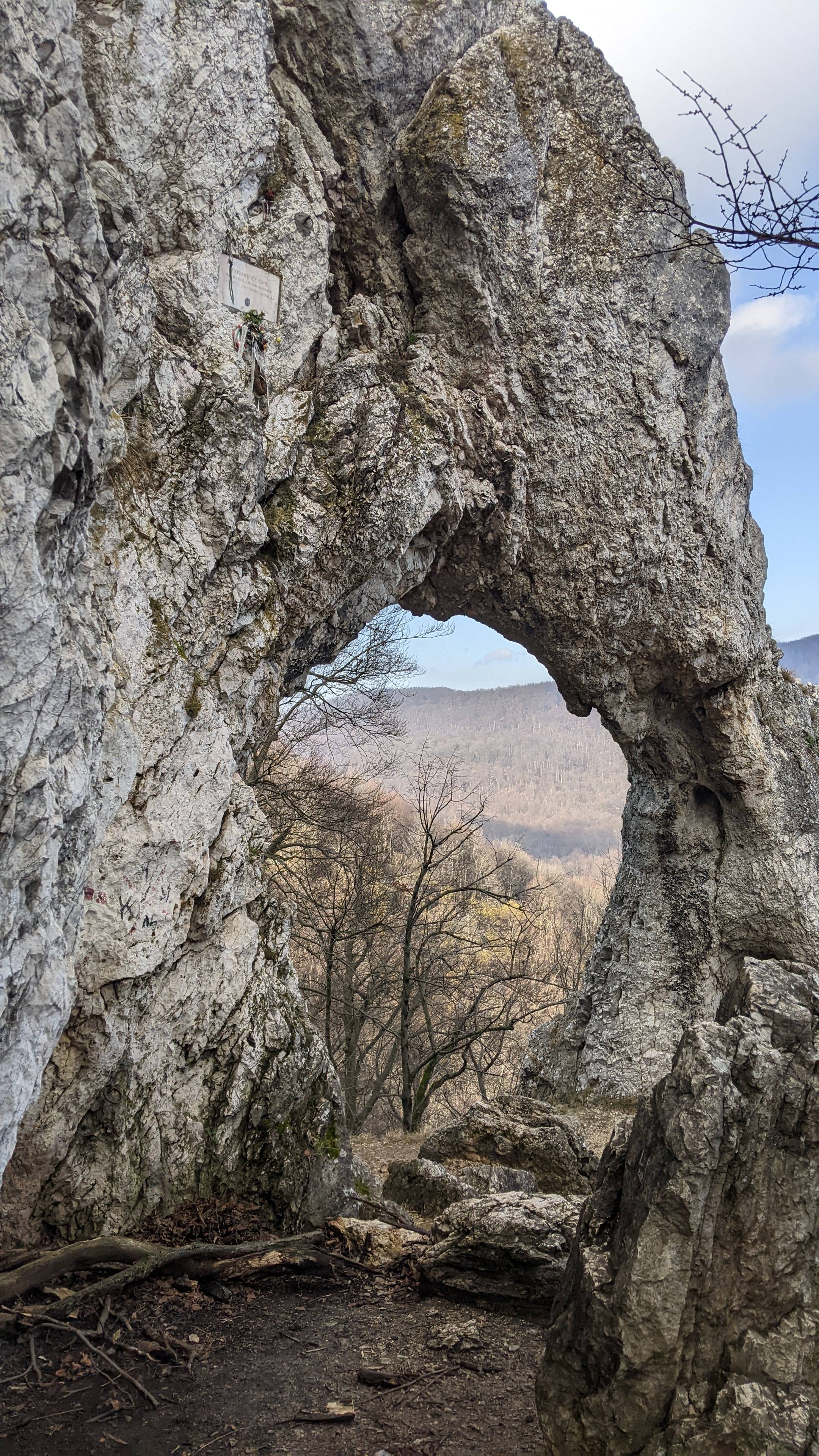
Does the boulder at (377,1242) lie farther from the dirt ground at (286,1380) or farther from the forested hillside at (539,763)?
the forested hillside at (539,763)

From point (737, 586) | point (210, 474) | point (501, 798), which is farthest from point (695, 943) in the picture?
point (501, 798)

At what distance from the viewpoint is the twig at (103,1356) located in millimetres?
3855

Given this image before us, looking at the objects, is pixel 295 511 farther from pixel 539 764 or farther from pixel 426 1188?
pixel 539 764

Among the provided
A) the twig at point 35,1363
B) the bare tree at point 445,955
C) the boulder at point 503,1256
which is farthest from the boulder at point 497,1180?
the bare tree at point 445,955

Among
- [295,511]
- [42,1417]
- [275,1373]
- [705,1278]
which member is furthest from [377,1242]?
[295,511]

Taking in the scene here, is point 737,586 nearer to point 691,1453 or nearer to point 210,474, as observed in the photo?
point 210,474

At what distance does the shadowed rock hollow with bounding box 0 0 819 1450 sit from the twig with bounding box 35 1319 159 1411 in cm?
70

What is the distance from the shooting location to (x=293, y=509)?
6.57 m

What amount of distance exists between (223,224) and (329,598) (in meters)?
2.70

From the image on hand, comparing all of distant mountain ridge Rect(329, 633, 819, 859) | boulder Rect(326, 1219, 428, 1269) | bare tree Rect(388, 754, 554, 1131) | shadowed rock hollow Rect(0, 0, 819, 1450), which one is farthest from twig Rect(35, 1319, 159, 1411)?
distant mountain ridge Rect(329, 633, 819, 859)

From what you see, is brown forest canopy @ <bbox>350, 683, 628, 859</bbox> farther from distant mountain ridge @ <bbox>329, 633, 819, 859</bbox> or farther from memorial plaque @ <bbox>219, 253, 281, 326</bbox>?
memorial plaque @ <bbox>219, 253, 281, 326</bbox>

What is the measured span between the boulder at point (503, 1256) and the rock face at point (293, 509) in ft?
3.39

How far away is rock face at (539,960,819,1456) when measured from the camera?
121 inches

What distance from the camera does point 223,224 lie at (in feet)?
20.4
